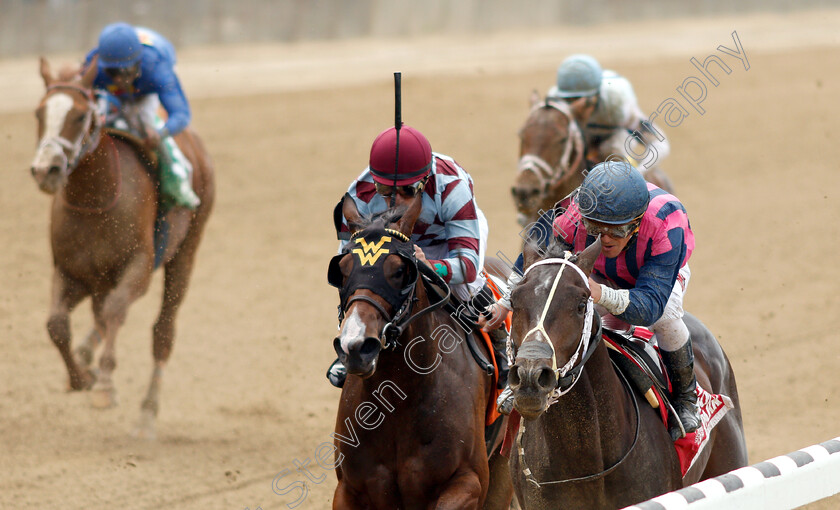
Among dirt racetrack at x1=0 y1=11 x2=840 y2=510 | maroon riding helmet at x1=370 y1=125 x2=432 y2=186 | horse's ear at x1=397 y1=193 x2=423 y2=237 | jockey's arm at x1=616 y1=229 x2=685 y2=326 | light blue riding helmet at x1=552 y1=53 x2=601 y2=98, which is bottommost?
dirt racetrack at x1=0 y1=11 x2=840 y2=510

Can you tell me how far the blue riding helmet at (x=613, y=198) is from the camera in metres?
3.73

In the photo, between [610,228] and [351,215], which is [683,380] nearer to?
[610,228]

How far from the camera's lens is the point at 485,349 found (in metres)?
4.75

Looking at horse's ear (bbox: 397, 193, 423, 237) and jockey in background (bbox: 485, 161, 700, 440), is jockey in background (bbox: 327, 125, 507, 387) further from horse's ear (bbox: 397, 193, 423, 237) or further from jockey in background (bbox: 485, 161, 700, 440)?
jockey in background (bbox: 485, 161, 700, 440)

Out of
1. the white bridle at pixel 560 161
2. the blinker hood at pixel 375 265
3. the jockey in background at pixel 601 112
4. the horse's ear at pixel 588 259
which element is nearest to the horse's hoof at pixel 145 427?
the white bridle at pixel 560 161

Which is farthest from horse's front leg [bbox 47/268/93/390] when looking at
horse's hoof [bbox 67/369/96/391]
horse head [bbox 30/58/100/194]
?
horse head [bbox 30/58/100/194]

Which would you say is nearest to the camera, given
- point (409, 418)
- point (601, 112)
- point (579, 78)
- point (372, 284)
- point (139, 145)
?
point (372, 284)

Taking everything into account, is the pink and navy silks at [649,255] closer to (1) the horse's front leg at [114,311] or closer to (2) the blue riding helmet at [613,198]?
(2) the blue riding helmet at [613,198]

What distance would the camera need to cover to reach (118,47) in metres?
7.50

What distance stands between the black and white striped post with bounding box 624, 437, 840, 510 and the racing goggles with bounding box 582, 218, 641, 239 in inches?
36.7

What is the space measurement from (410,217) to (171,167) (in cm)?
413

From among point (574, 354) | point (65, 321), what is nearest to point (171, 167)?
point (65, 321)

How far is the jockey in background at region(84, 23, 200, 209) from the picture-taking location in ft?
24.8

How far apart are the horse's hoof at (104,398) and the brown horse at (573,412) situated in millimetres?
4286
